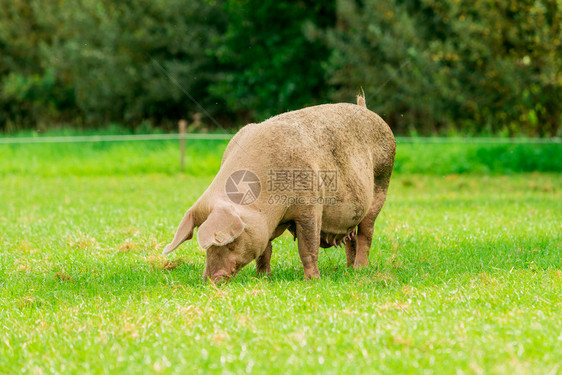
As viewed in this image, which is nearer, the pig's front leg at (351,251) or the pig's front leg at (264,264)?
the pig's front leg at (264,264)

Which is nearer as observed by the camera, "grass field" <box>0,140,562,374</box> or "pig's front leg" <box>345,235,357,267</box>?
"grass field" <box>0,140,562,374</box>

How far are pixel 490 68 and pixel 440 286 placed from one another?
15494 millimetres

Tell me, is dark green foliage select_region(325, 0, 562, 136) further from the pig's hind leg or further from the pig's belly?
the pig's belly

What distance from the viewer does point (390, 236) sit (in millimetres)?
9062

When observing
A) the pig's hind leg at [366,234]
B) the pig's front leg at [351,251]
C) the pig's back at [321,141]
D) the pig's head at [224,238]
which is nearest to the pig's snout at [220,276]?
the pig's head at [224,238]

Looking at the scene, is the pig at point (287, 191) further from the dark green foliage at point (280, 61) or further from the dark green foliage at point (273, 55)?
the dark green foliage at point (273, 55)

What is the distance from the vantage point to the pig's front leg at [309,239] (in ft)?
20.8

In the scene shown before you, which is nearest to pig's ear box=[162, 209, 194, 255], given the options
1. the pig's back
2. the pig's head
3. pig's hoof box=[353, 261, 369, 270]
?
the pig's head

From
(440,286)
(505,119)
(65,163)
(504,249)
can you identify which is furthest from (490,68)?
(440,286)

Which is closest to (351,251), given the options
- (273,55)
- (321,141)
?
(321,141)

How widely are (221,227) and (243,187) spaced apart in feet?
1.75

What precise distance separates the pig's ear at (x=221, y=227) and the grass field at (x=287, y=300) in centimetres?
47

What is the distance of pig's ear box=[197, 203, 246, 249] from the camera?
5.58 meters

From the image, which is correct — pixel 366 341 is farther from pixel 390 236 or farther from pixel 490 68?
pixel 490 68
